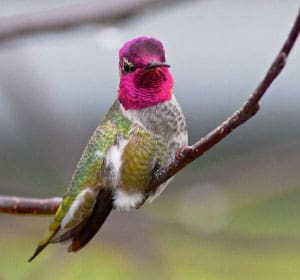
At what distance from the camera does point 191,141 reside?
557 cm

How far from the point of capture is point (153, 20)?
6.49 metres

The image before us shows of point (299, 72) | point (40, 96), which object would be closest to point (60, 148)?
point (40, 96)

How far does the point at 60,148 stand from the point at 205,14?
4.29 metres

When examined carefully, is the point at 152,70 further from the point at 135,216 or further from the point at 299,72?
the point at 299,72

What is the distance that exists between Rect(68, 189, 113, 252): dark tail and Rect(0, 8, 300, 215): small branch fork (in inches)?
4.3

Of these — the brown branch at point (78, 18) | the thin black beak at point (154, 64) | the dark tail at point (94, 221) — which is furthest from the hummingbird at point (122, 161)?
the brown branch at point (78, 18)

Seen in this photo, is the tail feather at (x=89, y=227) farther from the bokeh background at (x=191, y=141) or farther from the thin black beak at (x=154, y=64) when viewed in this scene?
the bokeh background at (x=191, y=141)

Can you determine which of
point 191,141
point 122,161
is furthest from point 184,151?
point 191,141

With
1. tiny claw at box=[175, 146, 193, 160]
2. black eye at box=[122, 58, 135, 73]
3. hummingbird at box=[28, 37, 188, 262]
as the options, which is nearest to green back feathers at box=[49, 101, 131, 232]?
hummingbird at box=[28, 37, 188, 262]

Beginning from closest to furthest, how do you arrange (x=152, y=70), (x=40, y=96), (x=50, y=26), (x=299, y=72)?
(x=152, y=70) → (x=50, y=26) → (x=40, y=96) → (x=299, y=72)

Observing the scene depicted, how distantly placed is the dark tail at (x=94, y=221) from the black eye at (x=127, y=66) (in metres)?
0.36

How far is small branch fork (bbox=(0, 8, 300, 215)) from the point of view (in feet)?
4.51

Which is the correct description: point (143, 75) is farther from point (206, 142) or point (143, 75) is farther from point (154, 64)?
point (206, 142)

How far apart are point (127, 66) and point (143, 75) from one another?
0.24ft
